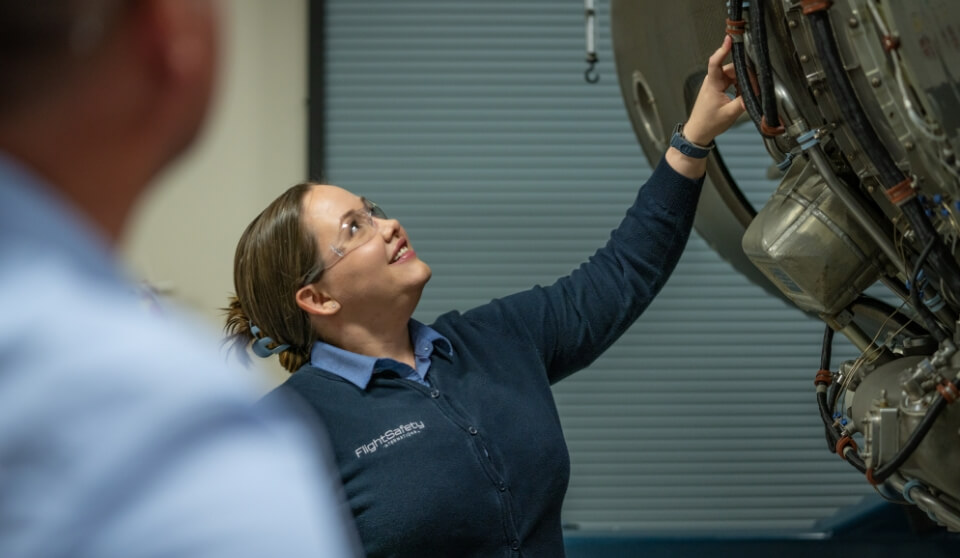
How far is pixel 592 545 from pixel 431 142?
160cm

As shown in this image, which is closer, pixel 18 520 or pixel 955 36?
pixel 18 520

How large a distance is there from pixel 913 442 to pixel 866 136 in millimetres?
406

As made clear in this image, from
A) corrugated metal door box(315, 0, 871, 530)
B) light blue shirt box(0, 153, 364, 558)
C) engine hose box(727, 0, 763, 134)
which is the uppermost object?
engine hose box(727, 0, 763, 134)

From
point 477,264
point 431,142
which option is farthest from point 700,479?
point 431,142

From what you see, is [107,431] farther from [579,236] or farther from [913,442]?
[579,236]

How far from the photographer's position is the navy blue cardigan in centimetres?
157

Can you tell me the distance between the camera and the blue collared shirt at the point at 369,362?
1688mm

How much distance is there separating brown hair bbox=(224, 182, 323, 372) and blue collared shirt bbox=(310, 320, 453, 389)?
63mm

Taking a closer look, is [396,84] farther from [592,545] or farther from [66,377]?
[66,377]

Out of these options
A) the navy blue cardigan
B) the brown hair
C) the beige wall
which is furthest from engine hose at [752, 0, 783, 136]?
the beige wall

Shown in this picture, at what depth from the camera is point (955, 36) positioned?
1181 mm

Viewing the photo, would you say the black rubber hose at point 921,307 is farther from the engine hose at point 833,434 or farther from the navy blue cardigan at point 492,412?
the navy blue cardigan at point 492,412

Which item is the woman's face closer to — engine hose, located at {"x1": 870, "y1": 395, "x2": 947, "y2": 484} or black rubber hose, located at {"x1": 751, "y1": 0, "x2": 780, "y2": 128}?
black rubber hose, located at {"x1": 751, "y1": 0, "x2": 780, "y2": 128}

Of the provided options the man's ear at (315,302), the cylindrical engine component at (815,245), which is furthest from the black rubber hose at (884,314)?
the man's ear at (315,302)
